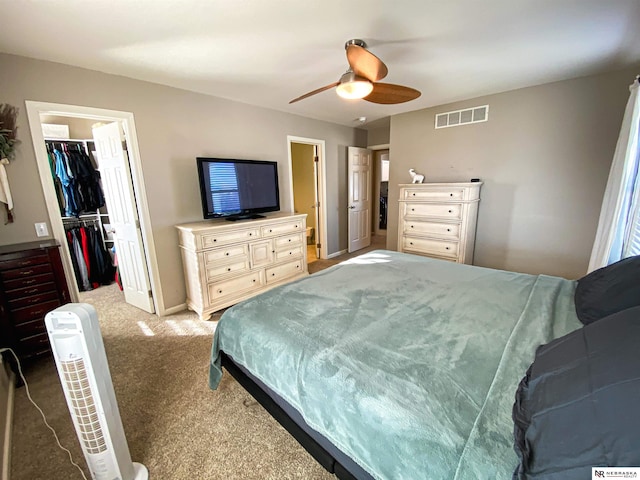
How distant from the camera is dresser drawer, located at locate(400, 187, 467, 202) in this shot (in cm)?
325

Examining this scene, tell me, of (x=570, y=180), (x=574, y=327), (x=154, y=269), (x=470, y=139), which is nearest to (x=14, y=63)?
(x=154, y=269)

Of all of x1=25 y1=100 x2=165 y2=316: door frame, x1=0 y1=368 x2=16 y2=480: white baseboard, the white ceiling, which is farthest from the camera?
x1=25 y1=100 x2=165 y2=316: door frame

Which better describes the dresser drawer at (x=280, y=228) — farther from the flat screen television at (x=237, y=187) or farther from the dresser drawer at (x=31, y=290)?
the dresser drawer at (x=31, y=290)

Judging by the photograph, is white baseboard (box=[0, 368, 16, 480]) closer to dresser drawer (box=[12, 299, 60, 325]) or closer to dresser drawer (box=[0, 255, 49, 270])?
dresser drawer (box=[12, 299, 60, 325])

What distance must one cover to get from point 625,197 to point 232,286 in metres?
3.69

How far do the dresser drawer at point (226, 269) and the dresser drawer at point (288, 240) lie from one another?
0.52 metres

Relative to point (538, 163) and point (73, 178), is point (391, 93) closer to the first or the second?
point (538, 163)

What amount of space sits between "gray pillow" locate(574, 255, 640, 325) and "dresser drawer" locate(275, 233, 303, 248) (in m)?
2.82

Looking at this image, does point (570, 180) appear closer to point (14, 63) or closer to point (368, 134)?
point (368, 134)

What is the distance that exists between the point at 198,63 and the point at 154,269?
210 cm

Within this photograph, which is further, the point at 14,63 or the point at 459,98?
the point at 459,98

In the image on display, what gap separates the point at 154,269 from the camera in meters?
2.82

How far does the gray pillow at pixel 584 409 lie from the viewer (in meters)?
0.56

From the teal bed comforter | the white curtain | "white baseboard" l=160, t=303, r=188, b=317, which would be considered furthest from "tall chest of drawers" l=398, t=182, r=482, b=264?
"white baseboard" l=160, t=303, r=188, b=317
